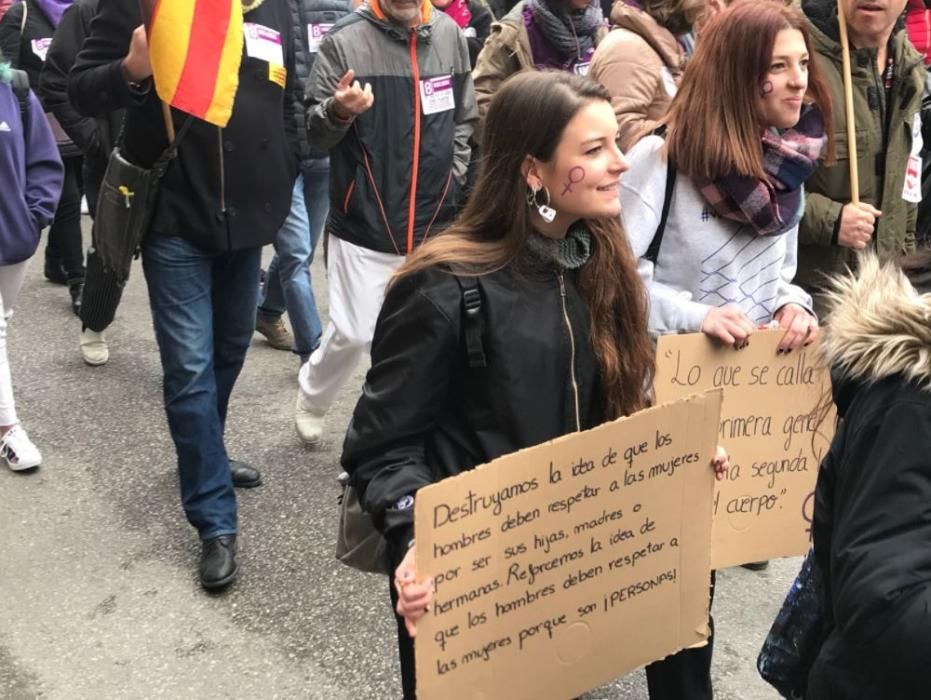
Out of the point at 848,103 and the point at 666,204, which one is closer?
the point at 666,204

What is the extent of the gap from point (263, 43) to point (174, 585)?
165cm

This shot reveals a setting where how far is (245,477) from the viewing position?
3.87 m

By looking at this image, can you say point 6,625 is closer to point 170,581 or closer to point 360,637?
point 170,581

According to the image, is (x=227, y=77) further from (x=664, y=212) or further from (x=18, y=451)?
(x=18, y=451)

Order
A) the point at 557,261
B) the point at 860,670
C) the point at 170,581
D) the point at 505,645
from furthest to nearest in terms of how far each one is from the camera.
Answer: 1. the point at 170,581
2. the point at 557,261
3. the point at 505,645
4. the point at 860,670

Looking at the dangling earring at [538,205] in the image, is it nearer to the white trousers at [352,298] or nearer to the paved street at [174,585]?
→ the paved street at [174,585]

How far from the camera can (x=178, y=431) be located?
3.16 meters

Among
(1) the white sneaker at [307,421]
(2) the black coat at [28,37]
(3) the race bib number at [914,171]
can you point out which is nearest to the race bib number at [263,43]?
(1) the white sneaker at [307,421]

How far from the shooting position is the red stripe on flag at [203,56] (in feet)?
8.98

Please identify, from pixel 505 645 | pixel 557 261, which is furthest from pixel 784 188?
pixel 505 645

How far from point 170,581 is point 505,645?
1.80 m

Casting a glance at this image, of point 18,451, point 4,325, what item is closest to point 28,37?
point 4,325

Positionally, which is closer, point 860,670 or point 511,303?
point 860,670

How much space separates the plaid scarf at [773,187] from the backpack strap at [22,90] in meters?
2.47
